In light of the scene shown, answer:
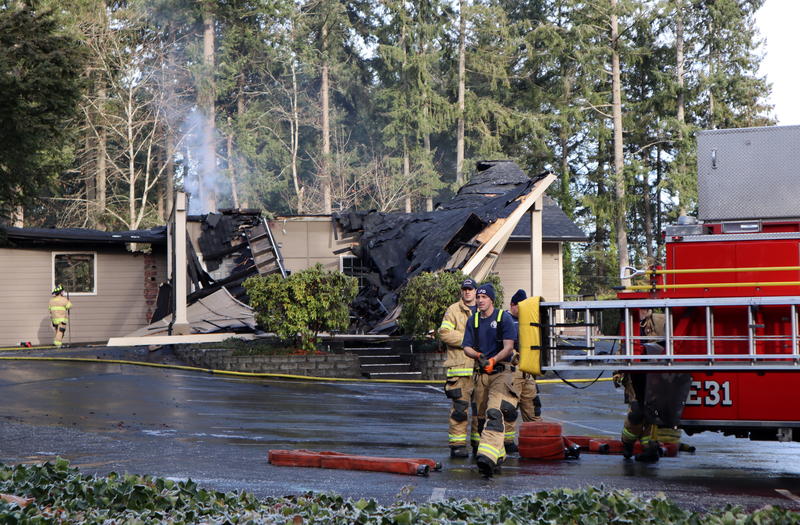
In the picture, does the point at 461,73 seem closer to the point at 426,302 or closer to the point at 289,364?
the point at 426,302

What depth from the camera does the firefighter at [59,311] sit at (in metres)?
24.8

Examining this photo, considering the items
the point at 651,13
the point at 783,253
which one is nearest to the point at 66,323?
the point at 783,253

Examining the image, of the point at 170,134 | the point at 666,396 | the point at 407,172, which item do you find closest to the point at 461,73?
the point at 407,172

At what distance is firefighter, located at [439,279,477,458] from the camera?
1036cm

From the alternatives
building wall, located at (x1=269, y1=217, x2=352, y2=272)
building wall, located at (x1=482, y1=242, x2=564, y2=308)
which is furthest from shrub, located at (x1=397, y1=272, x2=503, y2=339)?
building wall, located at (x1=482, y1=242, x2=564, y2=308)

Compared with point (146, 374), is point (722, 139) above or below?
above

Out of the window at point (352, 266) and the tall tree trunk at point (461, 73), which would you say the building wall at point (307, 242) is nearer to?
the window at point (352, 266)

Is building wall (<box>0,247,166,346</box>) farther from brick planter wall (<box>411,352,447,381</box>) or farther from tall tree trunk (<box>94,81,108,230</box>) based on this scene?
tall tree trunk (<box>94,81,108,230</box>)

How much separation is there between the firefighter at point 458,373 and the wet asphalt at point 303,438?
1.14 ft

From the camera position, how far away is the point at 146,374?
17922 millimetres

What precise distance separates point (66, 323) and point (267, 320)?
26.5 ft

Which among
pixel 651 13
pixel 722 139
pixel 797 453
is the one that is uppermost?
pixel 651 13

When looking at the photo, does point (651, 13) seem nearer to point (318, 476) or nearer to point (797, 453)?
point (797, 453)

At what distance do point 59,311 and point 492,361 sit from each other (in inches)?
692
